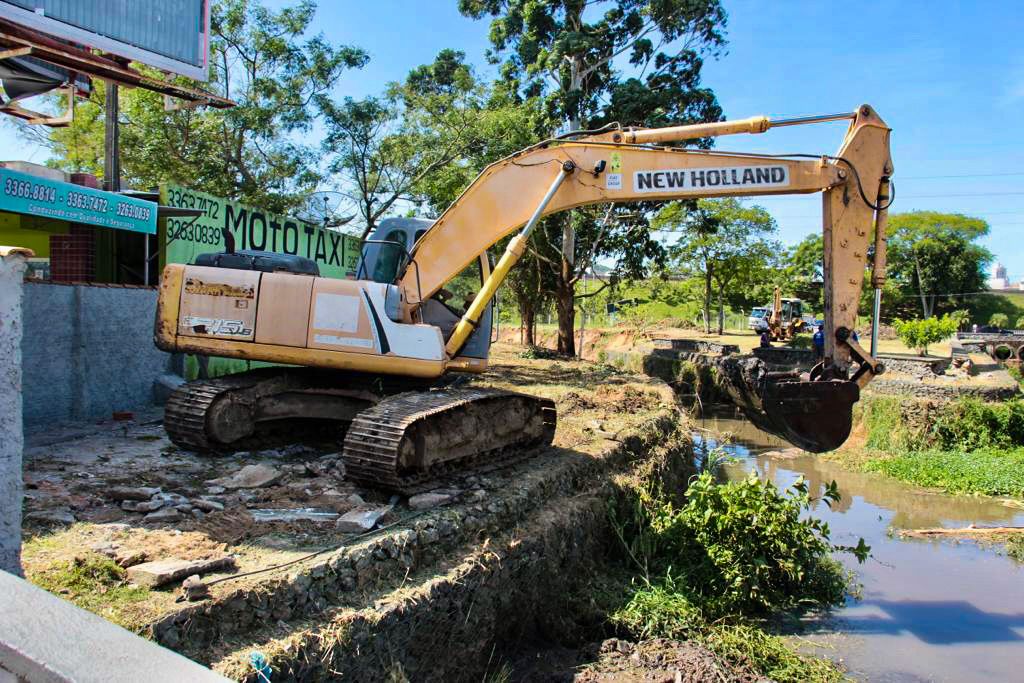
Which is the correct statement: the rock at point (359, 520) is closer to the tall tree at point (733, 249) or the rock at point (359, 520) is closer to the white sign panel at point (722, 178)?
the white sign panel at point (722, 178)

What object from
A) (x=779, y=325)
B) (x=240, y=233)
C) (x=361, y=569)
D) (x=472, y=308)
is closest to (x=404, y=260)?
(x=472, y=308)

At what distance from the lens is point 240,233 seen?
11711 mm

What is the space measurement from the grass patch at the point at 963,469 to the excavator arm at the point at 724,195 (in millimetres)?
7897

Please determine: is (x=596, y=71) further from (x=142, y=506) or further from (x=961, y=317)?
(x=961, y=317)

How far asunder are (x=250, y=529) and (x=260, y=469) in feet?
4.17

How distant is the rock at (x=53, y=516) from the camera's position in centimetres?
468

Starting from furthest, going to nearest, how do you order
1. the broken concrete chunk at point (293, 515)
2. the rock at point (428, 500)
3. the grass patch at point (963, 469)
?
1. the grass patch at point (963, 469)
2. the rock at point (428, 500)
3. the broken concrete chunk at point (293, 515)

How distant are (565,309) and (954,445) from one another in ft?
33.2

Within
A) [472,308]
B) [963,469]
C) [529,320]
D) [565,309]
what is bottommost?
[963,469]

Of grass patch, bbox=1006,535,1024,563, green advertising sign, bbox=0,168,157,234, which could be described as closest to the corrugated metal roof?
green advertising sign, bbox=0,168,157,234

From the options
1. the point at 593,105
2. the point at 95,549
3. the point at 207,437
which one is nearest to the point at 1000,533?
the point at 207,437

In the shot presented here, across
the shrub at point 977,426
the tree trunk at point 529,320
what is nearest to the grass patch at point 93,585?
the shrub at point 977,426

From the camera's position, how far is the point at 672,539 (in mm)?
6953

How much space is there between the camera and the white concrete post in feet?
8.98
